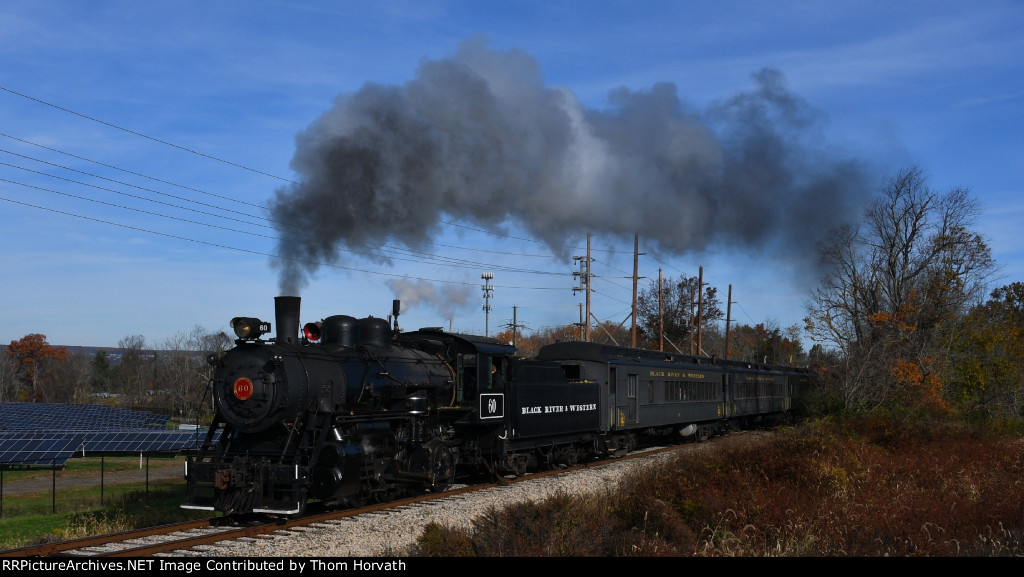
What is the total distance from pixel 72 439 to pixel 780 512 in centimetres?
2848

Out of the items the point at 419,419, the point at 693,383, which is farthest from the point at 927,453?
the point at 419,419

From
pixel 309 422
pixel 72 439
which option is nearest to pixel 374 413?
pixel 309 422

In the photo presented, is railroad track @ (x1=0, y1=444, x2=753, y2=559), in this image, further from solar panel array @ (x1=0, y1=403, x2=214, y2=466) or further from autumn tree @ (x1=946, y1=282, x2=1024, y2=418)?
autumn tree @ (x1=946, y1=282, x2=1024, y2=418)

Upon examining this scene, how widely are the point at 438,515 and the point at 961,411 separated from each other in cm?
2653

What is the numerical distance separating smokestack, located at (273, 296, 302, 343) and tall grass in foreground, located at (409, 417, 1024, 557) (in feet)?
16.0

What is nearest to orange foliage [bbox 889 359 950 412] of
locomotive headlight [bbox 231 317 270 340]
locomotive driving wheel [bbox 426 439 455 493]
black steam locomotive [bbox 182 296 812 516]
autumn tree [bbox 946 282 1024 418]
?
autumn tree [bbox 946 282 1024 418]

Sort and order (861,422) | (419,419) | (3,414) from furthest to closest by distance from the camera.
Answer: (3,414)
(861,422)
(419,419)

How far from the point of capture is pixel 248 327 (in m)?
12.6

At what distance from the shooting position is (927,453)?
18031 mm

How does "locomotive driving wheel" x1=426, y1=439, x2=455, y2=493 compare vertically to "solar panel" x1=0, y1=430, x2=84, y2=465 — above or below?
above

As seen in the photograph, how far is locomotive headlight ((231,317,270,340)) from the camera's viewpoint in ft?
41.1

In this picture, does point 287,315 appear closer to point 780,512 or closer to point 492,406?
point 492,406

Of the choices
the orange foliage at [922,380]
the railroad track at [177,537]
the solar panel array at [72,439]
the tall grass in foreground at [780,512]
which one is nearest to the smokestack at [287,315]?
the railroad track at [177,537]
